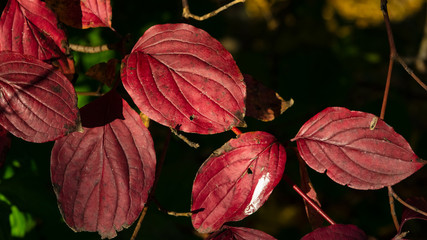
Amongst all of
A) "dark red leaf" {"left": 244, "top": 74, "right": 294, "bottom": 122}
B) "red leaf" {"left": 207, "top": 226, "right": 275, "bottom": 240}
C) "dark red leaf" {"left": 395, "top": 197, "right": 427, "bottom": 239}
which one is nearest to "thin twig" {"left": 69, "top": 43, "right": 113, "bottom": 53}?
"dark red leaf" {"left": 244, "top": 74, "right": 294, "bottom": 122}

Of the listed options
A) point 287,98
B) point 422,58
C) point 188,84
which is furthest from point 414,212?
point 422,58

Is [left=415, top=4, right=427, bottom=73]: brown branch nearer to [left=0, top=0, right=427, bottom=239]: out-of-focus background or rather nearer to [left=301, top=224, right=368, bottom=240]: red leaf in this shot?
[left=0, top=0, right=427, bottom=239]: out-of-focus background

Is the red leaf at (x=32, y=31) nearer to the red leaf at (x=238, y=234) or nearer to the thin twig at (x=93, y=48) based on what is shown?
the thin twig at (x=93, y=48)

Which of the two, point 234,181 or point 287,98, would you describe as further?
point 287,98

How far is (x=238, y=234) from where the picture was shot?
30.0 inches

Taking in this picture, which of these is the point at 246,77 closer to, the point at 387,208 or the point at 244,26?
the point at 387,208

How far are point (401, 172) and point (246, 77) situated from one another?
381 millimetres

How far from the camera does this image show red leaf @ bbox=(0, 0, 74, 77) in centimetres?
78

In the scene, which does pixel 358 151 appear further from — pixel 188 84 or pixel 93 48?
pixel 93 48

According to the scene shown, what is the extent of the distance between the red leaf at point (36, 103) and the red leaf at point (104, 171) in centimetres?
9

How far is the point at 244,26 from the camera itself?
A: 388cm

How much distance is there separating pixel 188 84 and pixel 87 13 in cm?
32

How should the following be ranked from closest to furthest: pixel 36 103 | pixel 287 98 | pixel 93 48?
1. pixel 36 103
2. pixel 93 48
3. pixel 287 98

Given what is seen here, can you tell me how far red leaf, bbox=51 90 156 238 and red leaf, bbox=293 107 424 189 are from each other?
0.33 metres
